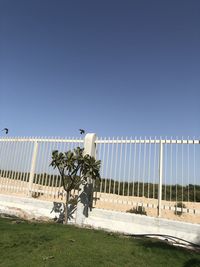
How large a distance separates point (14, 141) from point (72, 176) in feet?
13.3

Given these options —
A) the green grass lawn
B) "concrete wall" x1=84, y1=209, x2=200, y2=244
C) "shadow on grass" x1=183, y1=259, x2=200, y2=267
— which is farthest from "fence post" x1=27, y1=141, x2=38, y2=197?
"shadow on grass" x1=183, y1=259, x2=200, y2=267

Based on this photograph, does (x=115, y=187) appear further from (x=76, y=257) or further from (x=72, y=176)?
(x=76, y=257)

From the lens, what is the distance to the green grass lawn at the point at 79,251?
4.84m

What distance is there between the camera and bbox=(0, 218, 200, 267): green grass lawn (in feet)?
15.9

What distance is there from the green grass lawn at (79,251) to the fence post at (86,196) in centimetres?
187

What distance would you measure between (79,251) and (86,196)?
3624mm

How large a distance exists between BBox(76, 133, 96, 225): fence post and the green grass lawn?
187 cm

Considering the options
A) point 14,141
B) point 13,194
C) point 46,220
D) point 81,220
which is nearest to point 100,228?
point 81,220

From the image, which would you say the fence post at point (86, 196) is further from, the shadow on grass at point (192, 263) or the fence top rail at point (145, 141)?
the shadow on grass at point (192, 263)

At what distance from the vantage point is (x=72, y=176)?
8766 millimetres

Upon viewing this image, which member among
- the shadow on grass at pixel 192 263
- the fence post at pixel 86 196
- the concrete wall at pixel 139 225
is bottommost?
the shadow on grass at pixel 192 263

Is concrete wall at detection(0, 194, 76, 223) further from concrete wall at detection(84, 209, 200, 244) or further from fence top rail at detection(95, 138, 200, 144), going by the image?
fence top rail at detection(95, 138, 200, 144)

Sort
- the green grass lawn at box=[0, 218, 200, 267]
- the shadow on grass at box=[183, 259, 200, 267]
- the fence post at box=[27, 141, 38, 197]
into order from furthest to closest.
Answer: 1. the fence post at box=[27, 141, 38, 197]
2. the shadow on grass at box=[183, 259, 200, 267]
3. the green grass lawn at box=[0, 218, 200, 267]

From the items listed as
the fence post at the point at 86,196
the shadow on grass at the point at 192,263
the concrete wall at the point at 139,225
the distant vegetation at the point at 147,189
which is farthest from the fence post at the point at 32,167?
the shadow on grass at the point at 192,263
